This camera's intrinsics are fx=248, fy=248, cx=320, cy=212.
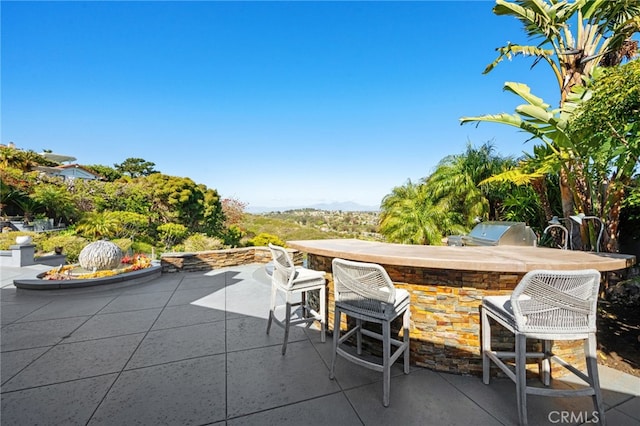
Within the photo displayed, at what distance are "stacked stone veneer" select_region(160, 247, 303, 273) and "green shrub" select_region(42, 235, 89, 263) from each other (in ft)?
11.6

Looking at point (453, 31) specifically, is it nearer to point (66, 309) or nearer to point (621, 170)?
point (621, 170)

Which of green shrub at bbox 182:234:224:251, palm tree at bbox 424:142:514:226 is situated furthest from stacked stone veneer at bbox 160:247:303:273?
palm tree at bbox 424:142:514:226

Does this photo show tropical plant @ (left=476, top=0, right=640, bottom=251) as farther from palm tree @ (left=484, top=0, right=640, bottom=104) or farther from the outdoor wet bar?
the outdoor wet bar

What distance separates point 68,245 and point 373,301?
1048 cm

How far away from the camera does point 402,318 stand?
2.46 metres

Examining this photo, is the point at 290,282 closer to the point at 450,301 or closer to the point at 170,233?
the point at 450,301

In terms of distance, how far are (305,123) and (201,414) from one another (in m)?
13.6

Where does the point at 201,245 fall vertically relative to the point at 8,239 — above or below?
below

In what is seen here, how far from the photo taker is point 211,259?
7.11m

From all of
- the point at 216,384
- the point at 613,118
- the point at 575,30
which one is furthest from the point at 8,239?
the point at 575,30

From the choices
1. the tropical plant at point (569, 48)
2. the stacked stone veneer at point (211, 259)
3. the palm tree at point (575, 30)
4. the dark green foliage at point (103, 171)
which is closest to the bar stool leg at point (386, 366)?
the tropical plant at point (569, 48)

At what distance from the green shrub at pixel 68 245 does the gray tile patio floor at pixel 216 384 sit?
201 inches

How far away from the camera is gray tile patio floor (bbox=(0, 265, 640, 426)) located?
1801 mm

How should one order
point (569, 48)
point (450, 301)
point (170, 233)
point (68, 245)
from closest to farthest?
point (450, 301)
point (569, 48)
point (68, 245)
point (170, 233)
